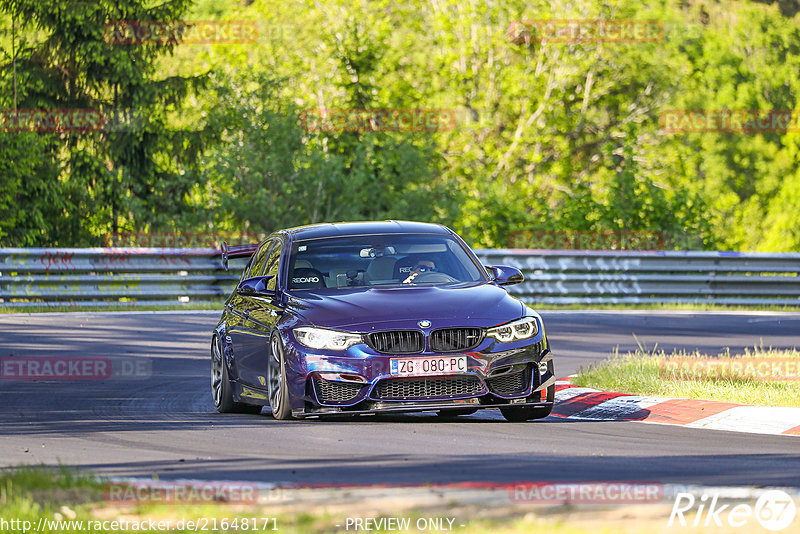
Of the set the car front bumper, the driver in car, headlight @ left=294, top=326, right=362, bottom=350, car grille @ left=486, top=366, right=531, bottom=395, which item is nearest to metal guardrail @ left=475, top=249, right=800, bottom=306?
the driver in car

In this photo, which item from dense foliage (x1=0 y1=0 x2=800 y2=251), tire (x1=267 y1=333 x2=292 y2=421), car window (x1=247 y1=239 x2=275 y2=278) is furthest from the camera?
dense foliage (x1=0 y1=0 x2=800 y2=251)

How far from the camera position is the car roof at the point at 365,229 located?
11.4m

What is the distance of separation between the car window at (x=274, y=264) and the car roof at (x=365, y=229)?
0.18 m

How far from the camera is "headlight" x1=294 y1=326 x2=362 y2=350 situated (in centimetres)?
962

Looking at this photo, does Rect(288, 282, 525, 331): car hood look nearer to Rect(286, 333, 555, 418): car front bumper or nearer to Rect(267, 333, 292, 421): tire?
Answer: Rect(286, 333, 555, 418): car front bumper

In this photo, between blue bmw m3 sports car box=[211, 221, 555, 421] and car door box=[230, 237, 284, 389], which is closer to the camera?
blue bmw m3 sports car box=[211, 221, 555, 421]

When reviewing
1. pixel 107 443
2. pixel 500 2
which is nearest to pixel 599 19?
pixel 500 2

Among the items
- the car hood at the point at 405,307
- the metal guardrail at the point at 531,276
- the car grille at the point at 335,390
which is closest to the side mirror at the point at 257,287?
the car hood at the point at 405,307

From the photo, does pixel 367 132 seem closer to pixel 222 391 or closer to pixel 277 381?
pixel 222 391

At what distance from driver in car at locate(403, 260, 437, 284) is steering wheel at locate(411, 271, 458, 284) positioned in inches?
0.9

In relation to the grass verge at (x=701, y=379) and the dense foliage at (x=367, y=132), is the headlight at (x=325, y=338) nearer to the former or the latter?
the grass verge at (x=701, y=379)

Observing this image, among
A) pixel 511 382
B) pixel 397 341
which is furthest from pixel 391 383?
pixel 511 382

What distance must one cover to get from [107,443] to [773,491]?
4333mm

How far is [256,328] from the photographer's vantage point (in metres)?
10.8
